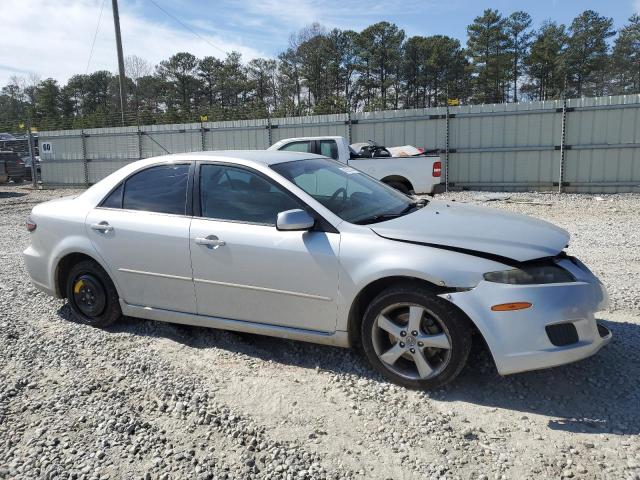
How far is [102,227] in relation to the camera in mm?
4535

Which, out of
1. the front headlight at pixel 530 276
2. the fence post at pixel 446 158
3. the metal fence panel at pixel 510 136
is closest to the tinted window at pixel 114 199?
the front headlight at pixel 530 276

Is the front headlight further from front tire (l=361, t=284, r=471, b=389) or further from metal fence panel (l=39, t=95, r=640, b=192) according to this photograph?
metal fence panel (l=39, t=95, r=640, b=192)

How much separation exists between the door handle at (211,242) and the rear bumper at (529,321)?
1702 mm

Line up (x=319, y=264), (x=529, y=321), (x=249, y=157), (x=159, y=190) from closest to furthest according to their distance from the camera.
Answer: (x=529, y=321), (x=319, y=264), (x=249, y=157), (x=159, y=190)

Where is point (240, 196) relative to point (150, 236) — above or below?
above

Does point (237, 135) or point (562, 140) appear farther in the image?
point (237, 135)

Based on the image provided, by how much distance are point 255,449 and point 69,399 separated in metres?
1.42

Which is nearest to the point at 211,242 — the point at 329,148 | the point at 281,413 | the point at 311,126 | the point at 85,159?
the point at 281,413

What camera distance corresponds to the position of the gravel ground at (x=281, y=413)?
2771 mm

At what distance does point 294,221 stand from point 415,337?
108cm

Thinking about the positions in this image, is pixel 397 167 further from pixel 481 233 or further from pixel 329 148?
pixel 481 233

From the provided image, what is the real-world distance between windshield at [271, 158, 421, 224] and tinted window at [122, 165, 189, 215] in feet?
2.69

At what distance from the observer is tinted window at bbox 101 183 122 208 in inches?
182

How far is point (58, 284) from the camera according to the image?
4.90 metres
